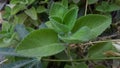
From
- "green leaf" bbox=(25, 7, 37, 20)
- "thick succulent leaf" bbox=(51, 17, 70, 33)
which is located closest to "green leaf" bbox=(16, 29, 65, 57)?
"thick succulent leaf" bbox=(51, 17, 70, 33)

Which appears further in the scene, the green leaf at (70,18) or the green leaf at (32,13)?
the green leaf at (32,13)

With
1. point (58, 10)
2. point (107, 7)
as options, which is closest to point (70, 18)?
point (58, 10)

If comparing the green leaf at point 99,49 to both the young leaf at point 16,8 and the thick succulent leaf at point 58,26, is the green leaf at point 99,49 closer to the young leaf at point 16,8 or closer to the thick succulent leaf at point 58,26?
the thick succulent leaf at point 58,26

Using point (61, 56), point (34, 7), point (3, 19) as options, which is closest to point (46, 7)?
point (34, 7)

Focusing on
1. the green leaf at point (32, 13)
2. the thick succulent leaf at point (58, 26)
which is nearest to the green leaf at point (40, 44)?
the thick succulent leaf at point (58, 26)

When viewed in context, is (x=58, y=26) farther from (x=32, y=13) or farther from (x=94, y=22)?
(x=32, y=13)

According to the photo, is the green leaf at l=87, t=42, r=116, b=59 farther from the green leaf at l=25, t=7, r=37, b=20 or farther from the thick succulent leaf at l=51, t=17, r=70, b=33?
the green leaf at l=25, t=7, r=37, b=20
